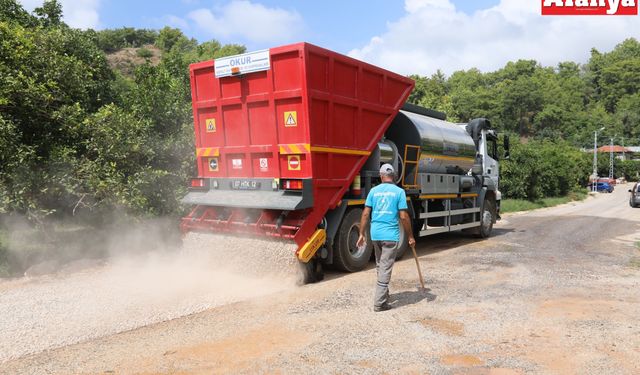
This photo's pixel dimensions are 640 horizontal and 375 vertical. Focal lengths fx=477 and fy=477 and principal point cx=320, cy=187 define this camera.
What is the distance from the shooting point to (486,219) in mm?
12492

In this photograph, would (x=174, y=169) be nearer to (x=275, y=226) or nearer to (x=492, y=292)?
(x=275, y=226)

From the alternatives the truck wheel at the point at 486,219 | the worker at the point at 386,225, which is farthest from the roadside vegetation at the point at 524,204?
the worker at the point at 386,225

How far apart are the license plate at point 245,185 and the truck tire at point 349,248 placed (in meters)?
1.50

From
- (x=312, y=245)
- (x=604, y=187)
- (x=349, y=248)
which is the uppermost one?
(x=312, y=245)

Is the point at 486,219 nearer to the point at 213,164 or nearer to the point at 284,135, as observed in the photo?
the point at 284,135

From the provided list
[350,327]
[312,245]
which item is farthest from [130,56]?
[350,327]

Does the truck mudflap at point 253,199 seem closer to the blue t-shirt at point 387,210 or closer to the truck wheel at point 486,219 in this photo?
the blue t-shirt at point 387,210

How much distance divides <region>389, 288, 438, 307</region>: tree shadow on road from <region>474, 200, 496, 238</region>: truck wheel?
607 cm

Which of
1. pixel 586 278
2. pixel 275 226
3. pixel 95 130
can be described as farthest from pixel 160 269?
pixel 586 278

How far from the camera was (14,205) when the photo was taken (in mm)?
7746

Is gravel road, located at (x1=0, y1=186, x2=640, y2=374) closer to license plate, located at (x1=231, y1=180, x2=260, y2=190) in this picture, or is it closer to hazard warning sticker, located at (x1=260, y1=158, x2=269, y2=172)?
license plate, located at (x1=231, y1=180, x2=260, y2=190)

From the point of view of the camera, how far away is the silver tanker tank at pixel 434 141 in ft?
30.9

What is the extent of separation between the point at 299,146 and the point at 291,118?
17.3 inches

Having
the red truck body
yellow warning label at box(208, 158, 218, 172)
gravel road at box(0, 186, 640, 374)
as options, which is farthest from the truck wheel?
yellow warning label at box(208, 158, 218, 172)
